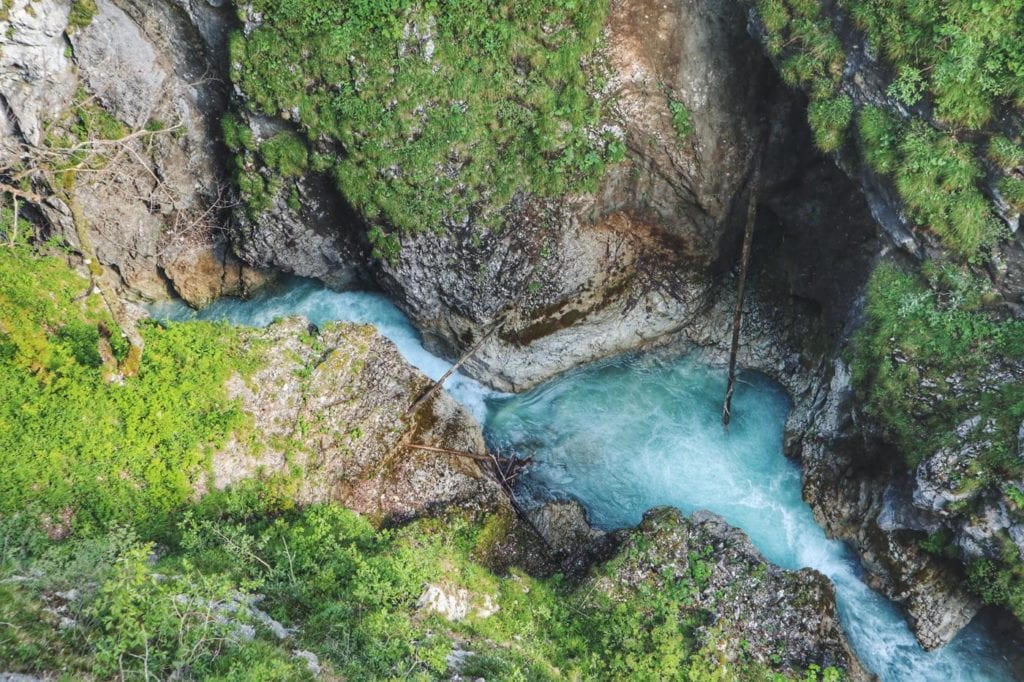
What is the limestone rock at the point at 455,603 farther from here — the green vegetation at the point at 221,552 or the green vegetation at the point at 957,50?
the green vegetation at the point at 957,50

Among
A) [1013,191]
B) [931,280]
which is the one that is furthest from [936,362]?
[1013,191]

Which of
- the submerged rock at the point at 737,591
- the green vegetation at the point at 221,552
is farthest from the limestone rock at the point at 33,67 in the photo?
the submerged rock at the point at 737,591

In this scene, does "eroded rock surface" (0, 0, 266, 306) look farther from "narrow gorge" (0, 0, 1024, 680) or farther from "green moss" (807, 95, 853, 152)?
"green moss" (807, 95, 853, 152)

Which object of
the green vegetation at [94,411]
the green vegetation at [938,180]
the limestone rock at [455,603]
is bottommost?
the green vegetation at [94,411]

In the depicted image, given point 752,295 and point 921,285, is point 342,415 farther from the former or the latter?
point 921,285

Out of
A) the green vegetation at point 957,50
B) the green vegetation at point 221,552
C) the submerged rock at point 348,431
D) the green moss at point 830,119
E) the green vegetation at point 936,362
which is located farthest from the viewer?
the submerged rock at point 348,431

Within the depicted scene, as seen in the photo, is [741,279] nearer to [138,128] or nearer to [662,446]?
[662,446]

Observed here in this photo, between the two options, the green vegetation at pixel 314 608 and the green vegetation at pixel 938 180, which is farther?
the green vegetation at pixel 938 180
